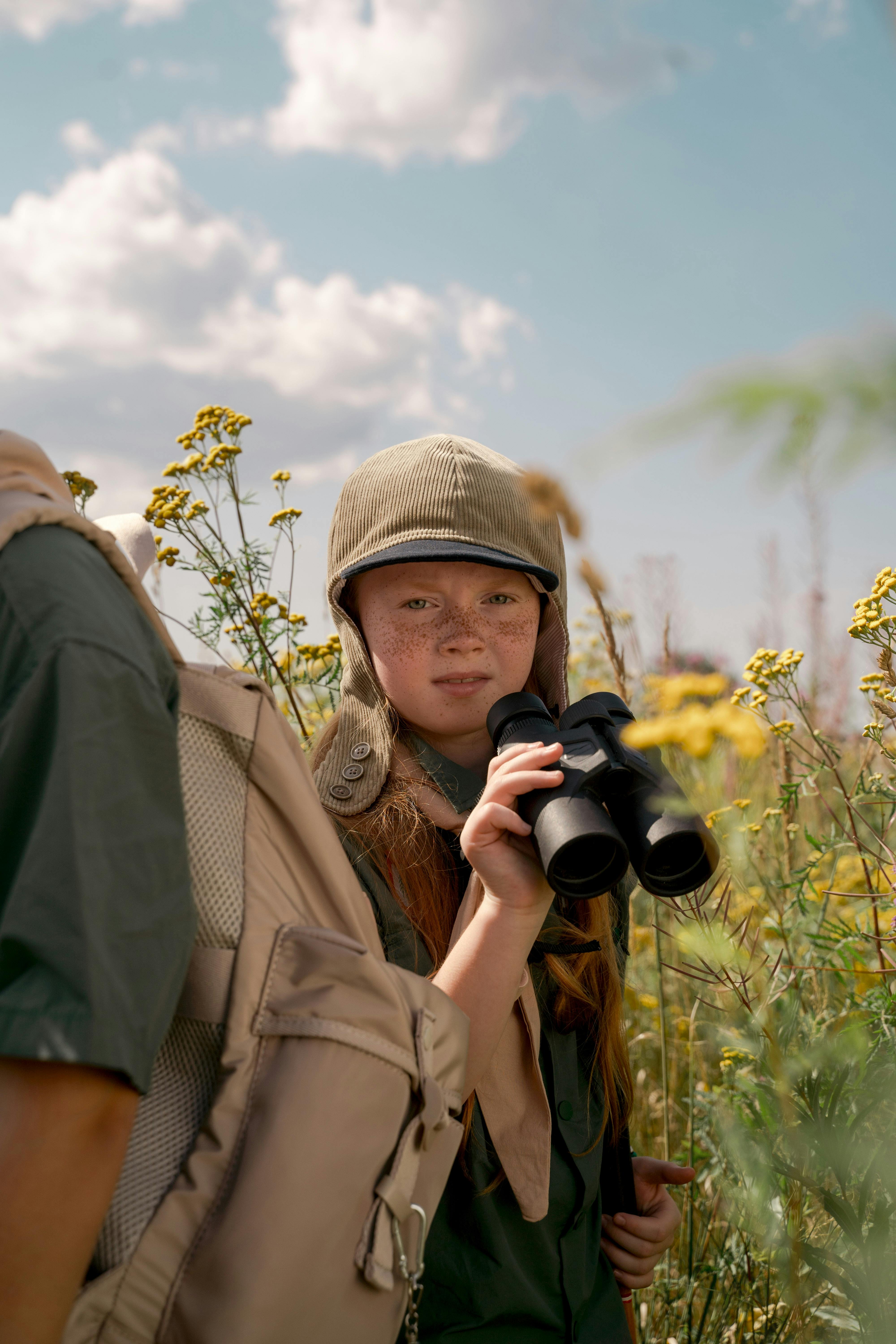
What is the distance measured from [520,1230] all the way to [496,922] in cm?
60

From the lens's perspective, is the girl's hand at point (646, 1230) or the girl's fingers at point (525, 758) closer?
the girl's fingers at point (525, 758)

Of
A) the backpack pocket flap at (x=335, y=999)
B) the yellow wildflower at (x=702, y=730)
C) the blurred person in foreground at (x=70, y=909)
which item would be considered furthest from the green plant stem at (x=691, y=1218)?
the blurred person in foreground at (x=70, y=909)

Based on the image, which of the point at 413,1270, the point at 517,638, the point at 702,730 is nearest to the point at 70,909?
the point at 702,730

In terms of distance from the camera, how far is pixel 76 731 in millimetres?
652

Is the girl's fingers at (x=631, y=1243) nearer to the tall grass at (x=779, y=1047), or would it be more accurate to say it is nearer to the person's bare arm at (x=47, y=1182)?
the tall grass at (x=779, y=1047)

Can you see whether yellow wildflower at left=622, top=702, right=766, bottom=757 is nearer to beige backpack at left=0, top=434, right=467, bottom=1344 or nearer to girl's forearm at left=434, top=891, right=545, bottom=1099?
beige backpack at left=0, top=434, right=467, bottom=1344

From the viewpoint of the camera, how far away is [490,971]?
137 cm

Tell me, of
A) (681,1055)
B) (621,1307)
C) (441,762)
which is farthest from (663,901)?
(681,1055)

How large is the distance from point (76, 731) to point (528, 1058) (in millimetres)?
1181

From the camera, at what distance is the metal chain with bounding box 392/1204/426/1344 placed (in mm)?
931

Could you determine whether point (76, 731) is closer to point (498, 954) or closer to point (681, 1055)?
point (498, 954)

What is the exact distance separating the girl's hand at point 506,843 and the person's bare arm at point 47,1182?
29.9 inches

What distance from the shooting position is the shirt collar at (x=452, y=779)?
1728mm

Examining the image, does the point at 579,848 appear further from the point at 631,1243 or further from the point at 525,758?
the point at 631,1243
